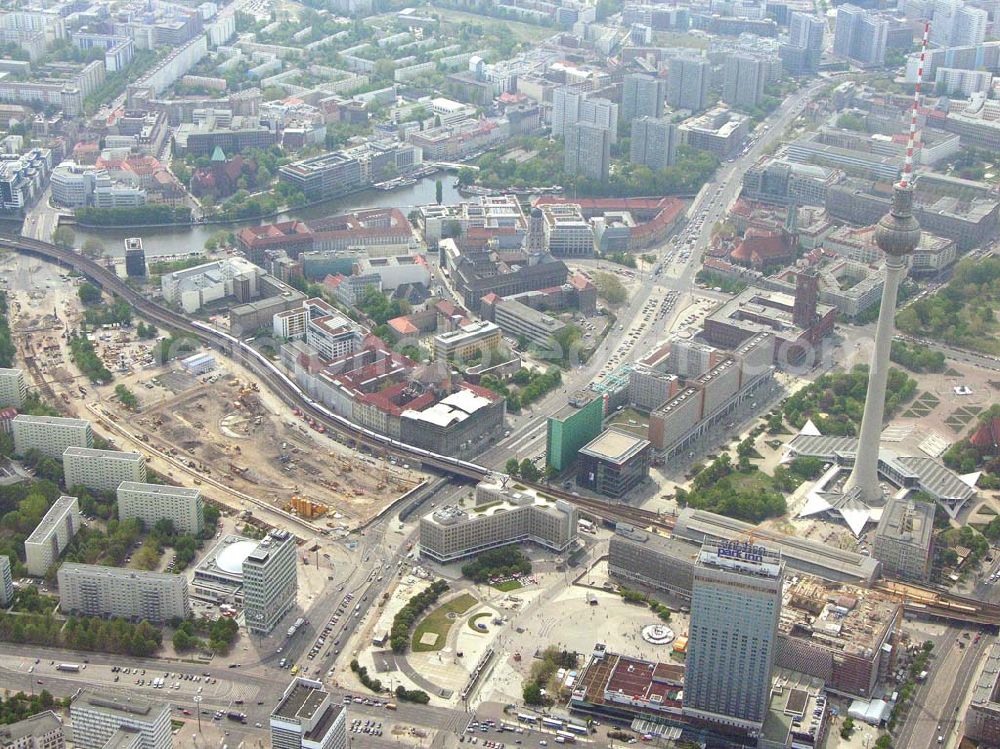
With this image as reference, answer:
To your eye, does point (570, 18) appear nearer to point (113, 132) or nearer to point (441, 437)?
point (113, 132)

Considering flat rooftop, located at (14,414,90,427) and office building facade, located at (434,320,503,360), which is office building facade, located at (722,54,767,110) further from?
flat rooftop, located at (14,414,90,427)

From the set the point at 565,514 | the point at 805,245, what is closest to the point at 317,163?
the point at 805,245

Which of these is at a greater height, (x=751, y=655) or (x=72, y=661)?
(x=751, y=655)

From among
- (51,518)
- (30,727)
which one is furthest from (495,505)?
(30,727)

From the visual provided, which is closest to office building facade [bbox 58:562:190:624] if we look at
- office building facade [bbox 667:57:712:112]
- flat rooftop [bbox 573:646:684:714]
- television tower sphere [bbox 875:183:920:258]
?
flat rooftop [bbox 573:646:684:714]

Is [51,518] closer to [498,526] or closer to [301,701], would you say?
[498,526]

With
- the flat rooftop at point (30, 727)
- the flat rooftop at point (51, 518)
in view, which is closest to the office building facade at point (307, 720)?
the flat rooftop at point (30, 727)
